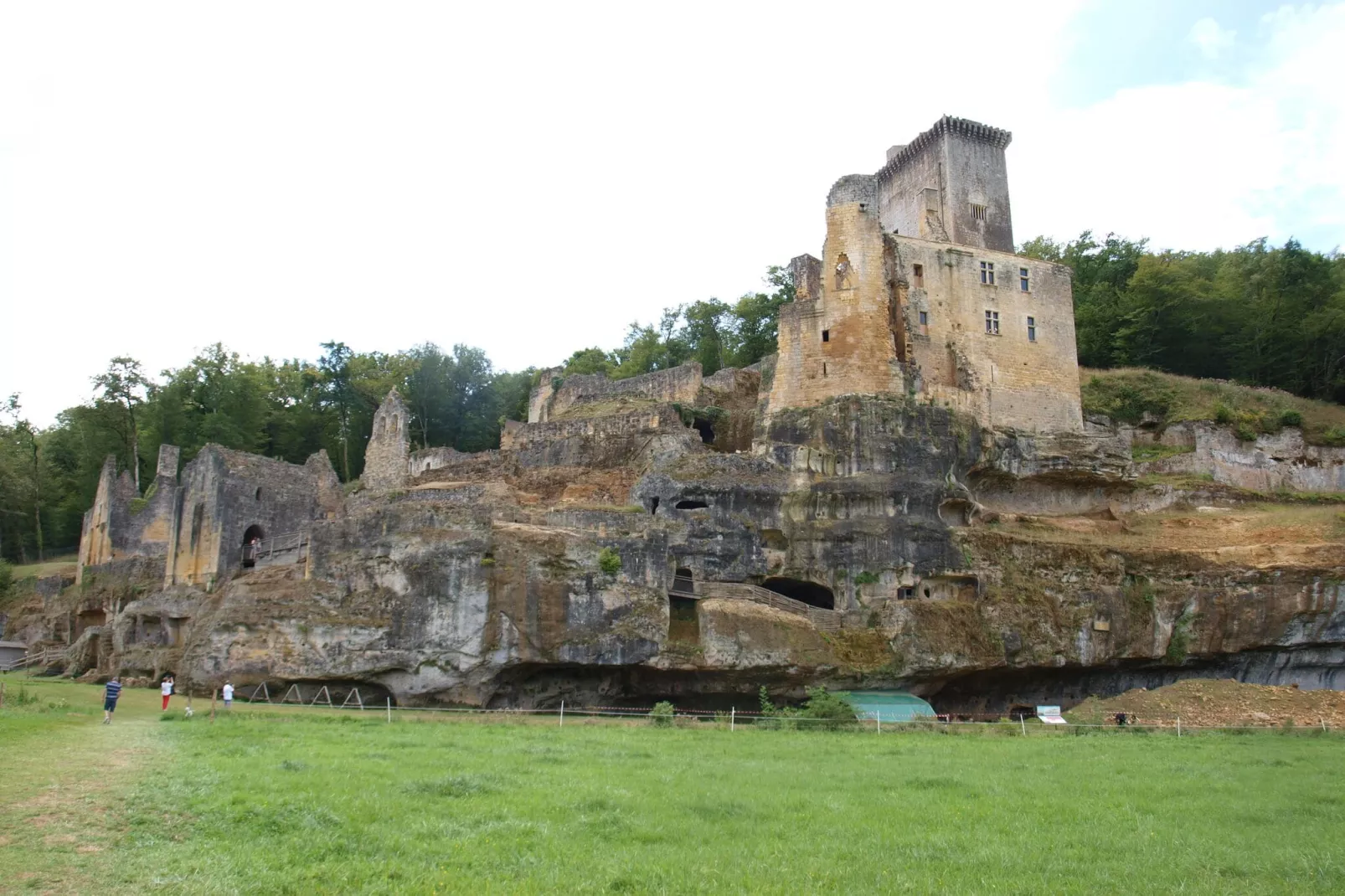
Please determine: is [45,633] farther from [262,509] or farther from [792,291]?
[792,291]

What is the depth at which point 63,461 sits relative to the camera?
235 ft

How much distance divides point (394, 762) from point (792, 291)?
4771 centimetres

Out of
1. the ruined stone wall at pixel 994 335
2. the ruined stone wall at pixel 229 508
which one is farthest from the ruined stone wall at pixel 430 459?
the ruined stone wall at pixel 994 335

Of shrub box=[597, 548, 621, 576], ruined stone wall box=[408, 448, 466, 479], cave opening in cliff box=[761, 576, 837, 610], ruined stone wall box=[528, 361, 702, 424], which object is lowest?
cave opening in cliff box=[761, 576, 837, 610]

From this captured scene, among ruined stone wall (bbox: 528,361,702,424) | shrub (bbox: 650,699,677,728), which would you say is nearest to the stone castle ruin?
ruined stone wall (bbox: 528,361,702,424)

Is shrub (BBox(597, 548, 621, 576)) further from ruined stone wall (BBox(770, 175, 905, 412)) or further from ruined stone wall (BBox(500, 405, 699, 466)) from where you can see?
ruined stone wall (BBox(770, 175, 905, 412))

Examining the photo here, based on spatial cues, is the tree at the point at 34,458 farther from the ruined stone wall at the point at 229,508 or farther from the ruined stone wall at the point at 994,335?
the ruined stone wall at the point at 994,335

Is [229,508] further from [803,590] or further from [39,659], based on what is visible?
[803,590]

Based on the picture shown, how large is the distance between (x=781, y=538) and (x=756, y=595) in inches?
123

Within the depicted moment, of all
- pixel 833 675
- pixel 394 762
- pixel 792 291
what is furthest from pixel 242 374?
pixel 394 762

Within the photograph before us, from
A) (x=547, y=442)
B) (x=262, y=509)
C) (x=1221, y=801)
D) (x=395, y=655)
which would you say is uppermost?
(x=547, y=442)

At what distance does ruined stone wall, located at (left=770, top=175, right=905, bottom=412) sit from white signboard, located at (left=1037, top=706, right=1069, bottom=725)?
14070 mm

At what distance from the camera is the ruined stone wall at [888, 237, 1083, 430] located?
48.1 meters

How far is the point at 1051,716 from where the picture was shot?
1291 inches
